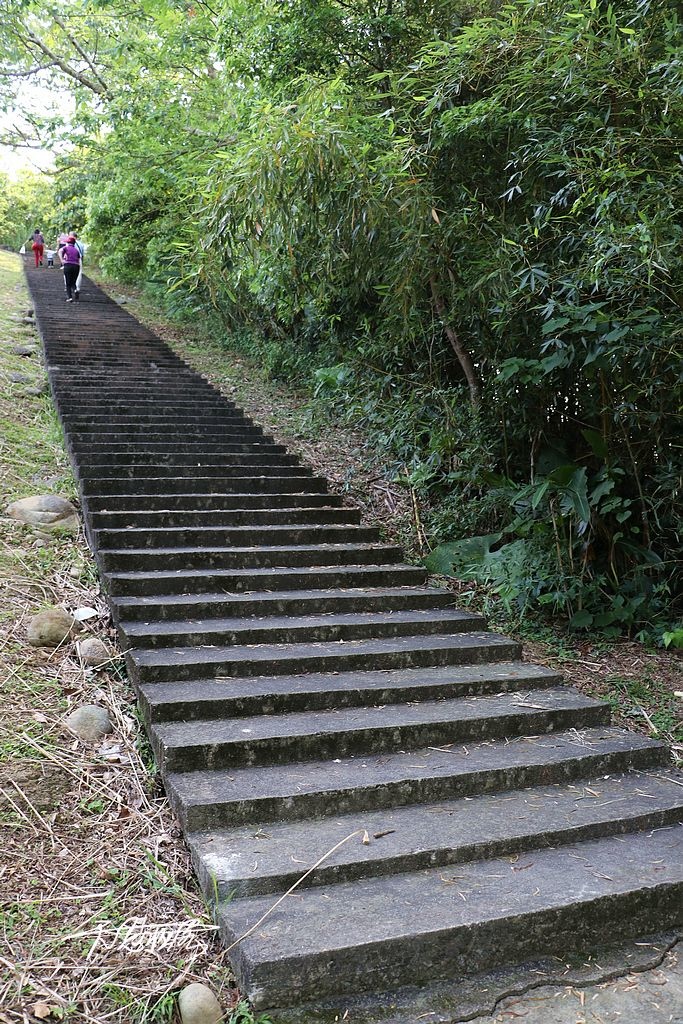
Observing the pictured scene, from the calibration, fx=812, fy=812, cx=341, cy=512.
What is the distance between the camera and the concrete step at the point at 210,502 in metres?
5.42

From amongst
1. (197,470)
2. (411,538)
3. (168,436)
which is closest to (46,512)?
(197,470)

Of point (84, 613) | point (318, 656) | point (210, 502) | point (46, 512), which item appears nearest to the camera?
point (318, 656)

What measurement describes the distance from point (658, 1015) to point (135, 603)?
2849mm

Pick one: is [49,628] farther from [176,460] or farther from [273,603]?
[176,460]

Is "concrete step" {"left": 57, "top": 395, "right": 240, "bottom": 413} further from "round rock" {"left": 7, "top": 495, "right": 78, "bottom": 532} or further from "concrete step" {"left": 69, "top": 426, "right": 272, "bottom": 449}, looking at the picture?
"round rock" {"left": 7, "top": 495, "right": 78, "bottom": 532}

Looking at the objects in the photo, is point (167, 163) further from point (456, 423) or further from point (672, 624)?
point (672, 624)

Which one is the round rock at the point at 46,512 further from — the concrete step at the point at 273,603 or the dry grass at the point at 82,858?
the concrete step at the point at 273,603

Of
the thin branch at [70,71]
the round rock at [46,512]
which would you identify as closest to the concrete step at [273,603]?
the round rock at [46,512]

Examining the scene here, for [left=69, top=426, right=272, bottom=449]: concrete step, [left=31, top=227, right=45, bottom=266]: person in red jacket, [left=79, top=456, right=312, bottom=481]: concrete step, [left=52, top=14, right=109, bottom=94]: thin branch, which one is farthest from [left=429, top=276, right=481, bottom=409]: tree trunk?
[left=31, top=227, right=45, bottom=266]: person in red jacket

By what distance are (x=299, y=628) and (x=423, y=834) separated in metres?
1.51

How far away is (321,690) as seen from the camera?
370cm

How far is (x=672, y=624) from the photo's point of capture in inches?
200

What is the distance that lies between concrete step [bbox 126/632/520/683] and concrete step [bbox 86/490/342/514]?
5.58ft

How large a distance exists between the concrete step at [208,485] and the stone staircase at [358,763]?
34 mm
